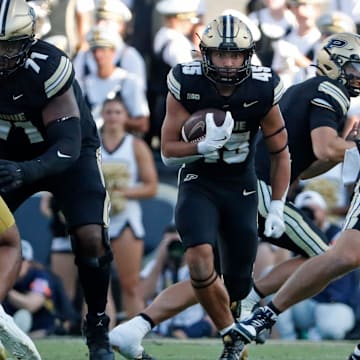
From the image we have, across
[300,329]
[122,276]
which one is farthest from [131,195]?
[300,329]

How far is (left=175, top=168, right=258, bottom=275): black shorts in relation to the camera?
22.4 feet

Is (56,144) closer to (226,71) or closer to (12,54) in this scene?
(12,54)

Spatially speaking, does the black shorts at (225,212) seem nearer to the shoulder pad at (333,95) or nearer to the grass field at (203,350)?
the shoulder pad at (333,95)

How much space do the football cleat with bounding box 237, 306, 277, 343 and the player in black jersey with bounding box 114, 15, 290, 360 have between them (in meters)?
0.06

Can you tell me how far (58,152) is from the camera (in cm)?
617

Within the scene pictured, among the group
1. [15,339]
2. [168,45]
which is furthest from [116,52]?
[15,339]

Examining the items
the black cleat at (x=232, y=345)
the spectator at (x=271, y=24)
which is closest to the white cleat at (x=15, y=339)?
the black cleat at (x=232, y=345)

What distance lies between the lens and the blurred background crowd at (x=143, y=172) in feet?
31.3

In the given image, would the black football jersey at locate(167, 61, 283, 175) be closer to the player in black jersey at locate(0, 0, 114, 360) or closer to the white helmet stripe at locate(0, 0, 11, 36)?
the player in black jersey at locate(0, 0, 114, 360)

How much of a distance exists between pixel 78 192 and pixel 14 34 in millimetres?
826

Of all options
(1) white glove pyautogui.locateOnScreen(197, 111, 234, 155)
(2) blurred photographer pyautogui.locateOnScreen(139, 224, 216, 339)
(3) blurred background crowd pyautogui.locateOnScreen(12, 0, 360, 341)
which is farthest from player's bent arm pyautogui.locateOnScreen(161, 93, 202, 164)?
(2) blurred photographer pyautogui.locateOnScreen(139, 224, 216, 339)

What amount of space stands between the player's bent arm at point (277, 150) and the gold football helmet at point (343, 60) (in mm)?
780

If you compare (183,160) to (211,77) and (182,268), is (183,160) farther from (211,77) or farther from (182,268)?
(182,268)

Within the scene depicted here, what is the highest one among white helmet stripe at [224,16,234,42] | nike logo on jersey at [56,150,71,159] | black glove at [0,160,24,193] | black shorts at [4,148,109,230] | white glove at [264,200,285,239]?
white helmet stripe at [224,16,234,42]
